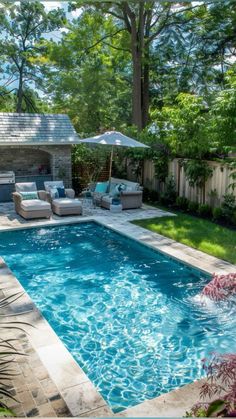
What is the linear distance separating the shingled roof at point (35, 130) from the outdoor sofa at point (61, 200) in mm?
2682

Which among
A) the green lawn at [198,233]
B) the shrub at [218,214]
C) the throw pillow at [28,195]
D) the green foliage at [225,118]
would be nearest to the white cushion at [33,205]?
the throw pillow at [28,195]

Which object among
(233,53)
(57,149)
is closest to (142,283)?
(57,149)

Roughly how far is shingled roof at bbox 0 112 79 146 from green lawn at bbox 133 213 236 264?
6509 millimetres

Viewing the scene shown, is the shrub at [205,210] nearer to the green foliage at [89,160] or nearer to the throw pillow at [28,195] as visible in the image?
the throw pillow at [28,195]

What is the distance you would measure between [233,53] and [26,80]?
17.1 metres

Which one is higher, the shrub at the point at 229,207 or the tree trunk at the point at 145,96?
the tree trunk at the point at 145,96

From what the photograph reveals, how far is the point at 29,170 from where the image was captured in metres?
18.2

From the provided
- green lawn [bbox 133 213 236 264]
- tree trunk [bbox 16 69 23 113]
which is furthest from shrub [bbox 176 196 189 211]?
tree trunk [bbox 16 69 23 113]

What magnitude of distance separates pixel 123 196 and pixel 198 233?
405cm

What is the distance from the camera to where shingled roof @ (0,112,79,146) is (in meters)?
16.0

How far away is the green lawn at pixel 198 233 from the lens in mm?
9492

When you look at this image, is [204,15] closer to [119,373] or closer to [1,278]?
[1,278]

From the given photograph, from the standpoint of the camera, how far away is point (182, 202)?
→ 1433 cm

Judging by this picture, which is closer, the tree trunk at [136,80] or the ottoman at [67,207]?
the ottoman at [67,207]
